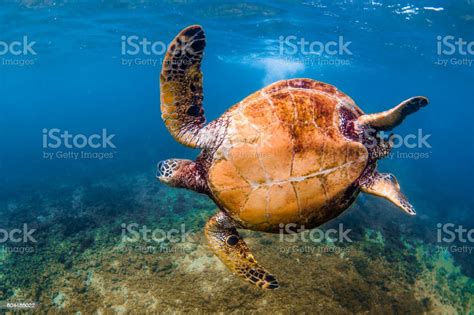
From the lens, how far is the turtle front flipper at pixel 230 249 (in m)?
3.62

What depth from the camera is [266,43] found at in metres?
26.4

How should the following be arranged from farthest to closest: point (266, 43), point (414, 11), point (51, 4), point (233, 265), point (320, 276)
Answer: point (266, 43) < point (51, 4) < point (414, 11) < point (320, 276) < point (233, 265)

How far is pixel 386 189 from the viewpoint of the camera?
3.38 m

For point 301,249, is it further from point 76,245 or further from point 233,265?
point 76,245

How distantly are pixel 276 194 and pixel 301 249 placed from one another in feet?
14.9

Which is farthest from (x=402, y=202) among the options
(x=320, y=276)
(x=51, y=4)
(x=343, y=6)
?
(x=51, y=4)

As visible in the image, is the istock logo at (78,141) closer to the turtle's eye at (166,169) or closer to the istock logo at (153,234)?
the istock logo at (153,234)
